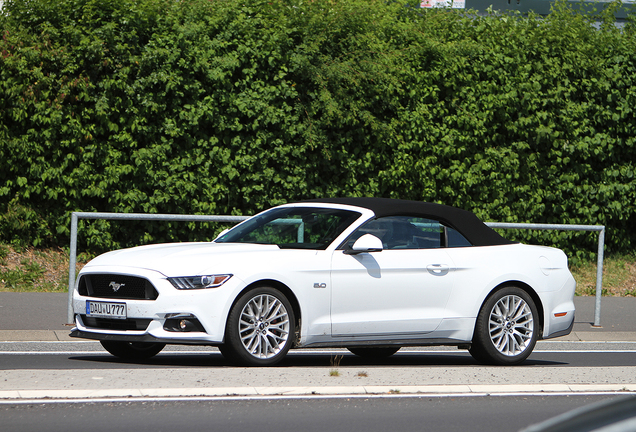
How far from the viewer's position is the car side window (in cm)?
858

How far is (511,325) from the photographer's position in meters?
8.91

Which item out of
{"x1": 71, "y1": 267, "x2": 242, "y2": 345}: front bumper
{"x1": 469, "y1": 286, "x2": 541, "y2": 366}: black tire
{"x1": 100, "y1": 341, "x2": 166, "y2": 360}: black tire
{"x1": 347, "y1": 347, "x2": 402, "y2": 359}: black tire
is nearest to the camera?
{"x1": 71, "y1": 267, "x2": 242, "y2": 345}: front bumper

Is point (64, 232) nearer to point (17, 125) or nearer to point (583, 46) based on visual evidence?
point (17, 125)

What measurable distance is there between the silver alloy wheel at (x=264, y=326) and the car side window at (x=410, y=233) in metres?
0.91

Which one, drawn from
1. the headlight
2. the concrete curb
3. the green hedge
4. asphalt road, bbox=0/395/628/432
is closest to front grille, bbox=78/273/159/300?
→ the headlight

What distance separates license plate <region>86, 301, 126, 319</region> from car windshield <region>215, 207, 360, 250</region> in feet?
4.77

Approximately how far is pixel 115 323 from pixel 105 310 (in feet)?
0.45

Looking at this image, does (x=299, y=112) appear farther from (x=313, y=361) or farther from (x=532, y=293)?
(x=532, y=293)

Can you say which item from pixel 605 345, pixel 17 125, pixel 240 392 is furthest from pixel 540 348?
pixel 17 125

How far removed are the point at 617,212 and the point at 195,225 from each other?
7015 millimetres

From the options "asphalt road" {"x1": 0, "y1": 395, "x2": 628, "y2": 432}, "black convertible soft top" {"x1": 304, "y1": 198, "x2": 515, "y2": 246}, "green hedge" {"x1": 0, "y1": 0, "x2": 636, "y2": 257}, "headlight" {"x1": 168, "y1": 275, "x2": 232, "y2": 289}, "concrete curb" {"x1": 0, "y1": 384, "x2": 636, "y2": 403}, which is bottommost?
"asphalt road" {"x1": 0, "y1": 395, "x2": 628, "y2": 432}

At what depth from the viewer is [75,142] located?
43.8 feet

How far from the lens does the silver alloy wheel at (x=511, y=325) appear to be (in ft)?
29.0

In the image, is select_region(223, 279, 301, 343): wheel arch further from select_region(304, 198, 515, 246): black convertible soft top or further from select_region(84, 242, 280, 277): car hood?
select_region(304, 198, 515, 246): black convertible soft top
